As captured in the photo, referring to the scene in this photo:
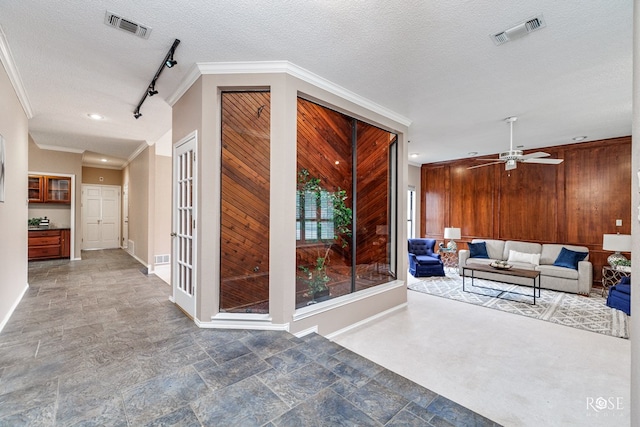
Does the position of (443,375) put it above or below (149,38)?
below

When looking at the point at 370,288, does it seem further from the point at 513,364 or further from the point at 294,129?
the point at 294,129

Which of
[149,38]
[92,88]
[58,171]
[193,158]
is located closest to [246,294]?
[193,158]

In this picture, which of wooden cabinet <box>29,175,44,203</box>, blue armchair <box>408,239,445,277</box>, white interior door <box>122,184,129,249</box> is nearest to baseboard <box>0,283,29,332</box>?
wooden cabinet <box>29,175,44,203</box>

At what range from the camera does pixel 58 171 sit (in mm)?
6723

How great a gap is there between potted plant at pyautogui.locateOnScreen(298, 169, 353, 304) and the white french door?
27.8 ft

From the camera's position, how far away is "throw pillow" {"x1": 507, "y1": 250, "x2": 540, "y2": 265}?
5832 mm

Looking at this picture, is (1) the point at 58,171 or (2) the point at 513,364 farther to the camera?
(1) the point at 58,171

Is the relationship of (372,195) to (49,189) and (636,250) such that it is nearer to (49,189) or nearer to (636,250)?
(636,250)

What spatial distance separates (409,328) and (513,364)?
1.17m

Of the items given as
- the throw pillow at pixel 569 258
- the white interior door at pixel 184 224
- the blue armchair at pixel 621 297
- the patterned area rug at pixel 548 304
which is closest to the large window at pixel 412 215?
the patterned area rug at pixel 548 304

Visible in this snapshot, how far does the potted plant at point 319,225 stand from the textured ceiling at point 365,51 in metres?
1.20

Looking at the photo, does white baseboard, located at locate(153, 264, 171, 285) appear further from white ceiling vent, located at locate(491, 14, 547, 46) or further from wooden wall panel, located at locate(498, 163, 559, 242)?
wooden wall panel, located at locate(498, 163, 559, 242)

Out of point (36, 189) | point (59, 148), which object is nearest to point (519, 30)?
point (59, 148)

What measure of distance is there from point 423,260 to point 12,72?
707 cm
